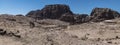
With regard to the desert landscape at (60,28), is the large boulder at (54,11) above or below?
above

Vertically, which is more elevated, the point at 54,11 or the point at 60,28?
the point at 54,11

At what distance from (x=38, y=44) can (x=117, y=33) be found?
15.5 metres

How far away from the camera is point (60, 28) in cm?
4606

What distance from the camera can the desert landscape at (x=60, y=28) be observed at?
26.5m

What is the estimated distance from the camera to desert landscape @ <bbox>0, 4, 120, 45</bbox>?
26531mm

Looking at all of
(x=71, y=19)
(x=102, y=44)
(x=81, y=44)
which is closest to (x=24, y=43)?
(x=81, y=44)

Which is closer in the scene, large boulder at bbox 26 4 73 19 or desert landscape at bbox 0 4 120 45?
desert landscape at bbox 0 4 120 45

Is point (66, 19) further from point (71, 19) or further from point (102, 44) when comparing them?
point (102, 44)

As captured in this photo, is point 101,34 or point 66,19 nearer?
point 101,34

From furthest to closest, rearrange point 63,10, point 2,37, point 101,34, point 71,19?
point 63,10
point 71,19
point 101,34
point 2,37

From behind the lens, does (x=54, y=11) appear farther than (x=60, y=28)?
Yes

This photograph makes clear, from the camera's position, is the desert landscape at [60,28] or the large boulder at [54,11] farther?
the large boulder at [54,11]

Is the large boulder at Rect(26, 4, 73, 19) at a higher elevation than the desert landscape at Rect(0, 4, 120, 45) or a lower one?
higher

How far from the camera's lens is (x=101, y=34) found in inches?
1372
